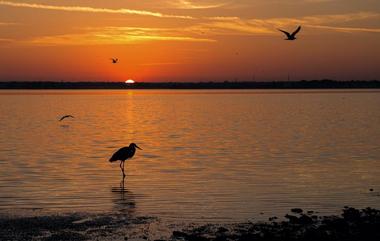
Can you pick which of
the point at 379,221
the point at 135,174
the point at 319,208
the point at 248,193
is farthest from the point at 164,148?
the point at 379,221

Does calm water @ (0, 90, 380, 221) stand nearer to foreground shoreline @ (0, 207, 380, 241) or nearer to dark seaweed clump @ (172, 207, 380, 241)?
foreground shoreline @ (0, 207, 380, 241)

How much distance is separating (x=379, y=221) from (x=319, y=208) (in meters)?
2.98

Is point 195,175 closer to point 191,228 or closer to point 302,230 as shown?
point 191,228

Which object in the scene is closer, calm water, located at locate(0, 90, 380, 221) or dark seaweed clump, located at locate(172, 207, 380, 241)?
dark seaweed clump, located at locate(172, 207, 380, 241)

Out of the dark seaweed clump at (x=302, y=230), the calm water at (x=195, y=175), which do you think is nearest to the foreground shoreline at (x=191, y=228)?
the dark seaweed clump at (x=302, y=230)

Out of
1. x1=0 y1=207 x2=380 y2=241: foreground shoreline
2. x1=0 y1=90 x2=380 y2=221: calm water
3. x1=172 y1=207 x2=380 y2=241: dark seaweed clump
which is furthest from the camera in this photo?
x1=0 y1=90 x2=380 y2=221: calm water

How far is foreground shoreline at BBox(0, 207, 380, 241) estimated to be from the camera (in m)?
14.2

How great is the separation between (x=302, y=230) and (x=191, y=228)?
2650mm

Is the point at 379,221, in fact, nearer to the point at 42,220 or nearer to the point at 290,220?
the point at 290,220

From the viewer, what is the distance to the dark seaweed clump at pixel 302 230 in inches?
548

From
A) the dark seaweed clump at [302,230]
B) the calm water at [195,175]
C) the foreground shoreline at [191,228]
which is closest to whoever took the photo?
the dark seaweed clump at [302,230]

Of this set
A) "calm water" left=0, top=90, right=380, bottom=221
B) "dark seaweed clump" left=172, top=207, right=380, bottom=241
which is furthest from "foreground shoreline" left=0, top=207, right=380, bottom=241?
"calm water" left=0, top=90, right=380, bottom=221

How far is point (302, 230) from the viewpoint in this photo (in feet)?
48.7

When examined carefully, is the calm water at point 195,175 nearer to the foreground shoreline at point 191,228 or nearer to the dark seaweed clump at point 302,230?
the foreground shoreline at point 191,228
